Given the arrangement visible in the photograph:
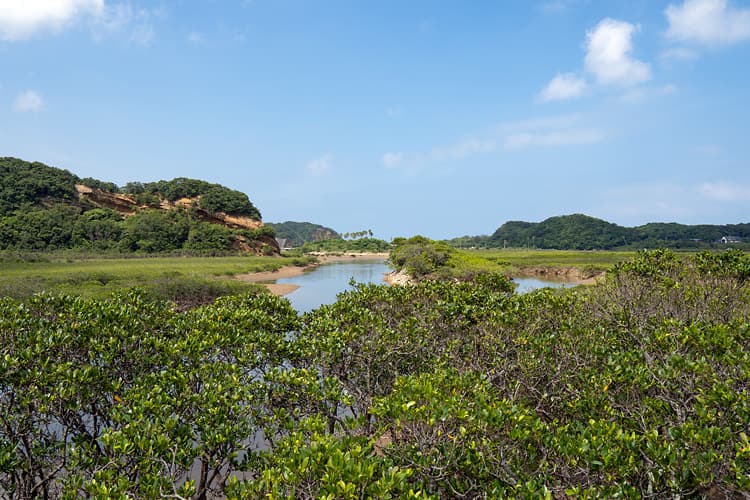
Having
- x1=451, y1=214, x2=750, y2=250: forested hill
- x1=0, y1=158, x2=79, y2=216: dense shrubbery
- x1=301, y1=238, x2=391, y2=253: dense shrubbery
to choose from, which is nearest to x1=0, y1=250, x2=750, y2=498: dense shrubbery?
x1=0, y1=158, x2=79, y2=216: dense shrubbery

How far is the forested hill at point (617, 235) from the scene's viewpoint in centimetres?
13925

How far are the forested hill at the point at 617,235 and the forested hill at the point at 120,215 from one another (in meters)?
113

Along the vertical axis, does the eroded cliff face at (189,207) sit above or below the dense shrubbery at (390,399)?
above

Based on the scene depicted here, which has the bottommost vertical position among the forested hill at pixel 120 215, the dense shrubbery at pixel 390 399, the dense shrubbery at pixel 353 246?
the dense shrubbery at pixel 390 399

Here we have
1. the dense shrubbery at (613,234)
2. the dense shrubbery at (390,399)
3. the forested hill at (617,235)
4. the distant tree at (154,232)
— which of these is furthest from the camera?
the dense shrubbery at (613,234)

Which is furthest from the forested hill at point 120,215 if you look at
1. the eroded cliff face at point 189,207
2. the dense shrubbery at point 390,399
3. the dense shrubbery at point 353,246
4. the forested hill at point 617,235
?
the forested hill at point 617,235

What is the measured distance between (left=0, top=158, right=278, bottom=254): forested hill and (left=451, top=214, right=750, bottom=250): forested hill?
112669 millimetres

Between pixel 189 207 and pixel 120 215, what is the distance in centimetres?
1480

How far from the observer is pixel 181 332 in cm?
896

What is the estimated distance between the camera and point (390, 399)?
19.3ft

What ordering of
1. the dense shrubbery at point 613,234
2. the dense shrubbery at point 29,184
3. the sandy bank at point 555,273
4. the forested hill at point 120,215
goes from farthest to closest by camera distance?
the dense shrubbery at point 613,234
the dense shrubbery at point 29,184
the forested hill at point 120,215
the sandy bank at point 555,273

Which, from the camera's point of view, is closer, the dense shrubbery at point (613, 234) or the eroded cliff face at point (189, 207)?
the eroded cliff face at point (189, 207)

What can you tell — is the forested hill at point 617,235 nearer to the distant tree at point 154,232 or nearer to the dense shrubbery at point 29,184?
the distant tree at point 154,232

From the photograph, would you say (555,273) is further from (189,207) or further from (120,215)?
(120,215)
